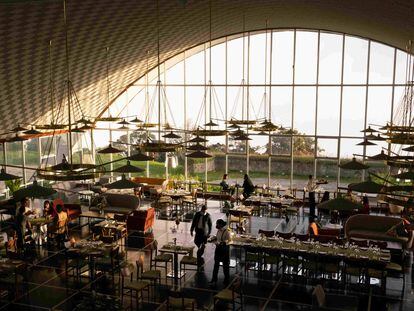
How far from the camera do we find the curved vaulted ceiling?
12648 mm

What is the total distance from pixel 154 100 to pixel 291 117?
7.43 metres

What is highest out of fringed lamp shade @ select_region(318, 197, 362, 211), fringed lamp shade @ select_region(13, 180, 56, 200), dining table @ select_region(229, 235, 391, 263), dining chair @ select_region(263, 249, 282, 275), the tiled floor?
fringed lamp shade @ select_region(13, 180, 56, 200)

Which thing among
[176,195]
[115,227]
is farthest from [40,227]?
[176,195]

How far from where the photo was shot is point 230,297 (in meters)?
9.69

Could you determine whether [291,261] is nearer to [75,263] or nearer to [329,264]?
[329,264]

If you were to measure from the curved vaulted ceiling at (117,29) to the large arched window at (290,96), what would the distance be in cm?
104

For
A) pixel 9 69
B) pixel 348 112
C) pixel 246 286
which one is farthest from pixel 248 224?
pixel 9 69

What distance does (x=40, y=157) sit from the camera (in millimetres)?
23594

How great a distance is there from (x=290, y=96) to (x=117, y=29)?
950 centimetres

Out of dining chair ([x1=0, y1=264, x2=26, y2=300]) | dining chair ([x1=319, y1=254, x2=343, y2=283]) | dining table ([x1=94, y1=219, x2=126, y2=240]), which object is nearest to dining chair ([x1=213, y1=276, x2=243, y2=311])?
dining chair ([x1=319, y1=254, x2=343, y2=283])

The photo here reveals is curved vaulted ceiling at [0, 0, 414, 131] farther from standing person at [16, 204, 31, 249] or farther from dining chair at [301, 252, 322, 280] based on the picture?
dining chair at [301, 252, 322, 280]

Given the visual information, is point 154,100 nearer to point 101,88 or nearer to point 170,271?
point 101,88

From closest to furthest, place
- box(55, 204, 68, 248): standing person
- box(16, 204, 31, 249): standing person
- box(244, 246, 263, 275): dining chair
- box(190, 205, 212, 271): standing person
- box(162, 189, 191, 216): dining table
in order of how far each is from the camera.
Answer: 1. box(244, 246, 263, 275): dining chair
2. box(190, 205, 212, 271): standing person
3. box(16, 204, 31, 249): standing person
4. box(55, 204, 68, 248): standing person
5. box(162, 189, 191, 216): dining table

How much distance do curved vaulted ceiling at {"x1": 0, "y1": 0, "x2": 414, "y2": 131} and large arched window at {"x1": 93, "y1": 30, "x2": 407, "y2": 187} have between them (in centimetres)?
104
